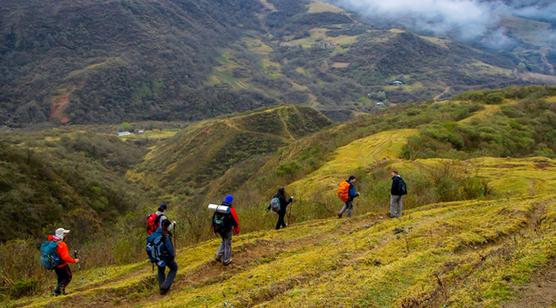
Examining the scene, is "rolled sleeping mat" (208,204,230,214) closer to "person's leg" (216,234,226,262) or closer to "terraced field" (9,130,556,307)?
"person's leg" (216,234,226,262)

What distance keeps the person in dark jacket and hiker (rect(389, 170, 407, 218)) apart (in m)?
8.30

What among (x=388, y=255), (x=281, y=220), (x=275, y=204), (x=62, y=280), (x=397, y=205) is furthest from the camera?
(x=281, y=220)

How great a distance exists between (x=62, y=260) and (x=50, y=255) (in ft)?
1.01

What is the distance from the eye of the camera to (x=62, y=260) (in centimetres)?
1116

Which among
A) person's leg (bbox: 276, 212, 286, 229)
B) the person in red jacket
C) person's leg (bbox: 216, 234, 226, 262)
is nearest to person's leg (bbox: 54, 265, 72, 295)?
the person in red jacket

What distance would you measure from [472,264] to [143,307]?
7.02 meters

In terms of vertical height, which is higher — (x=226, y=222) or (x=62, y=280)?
(x=226, y=222)

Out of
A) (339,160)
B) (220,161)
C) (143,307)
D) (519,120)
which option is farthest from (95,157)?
(143,307)

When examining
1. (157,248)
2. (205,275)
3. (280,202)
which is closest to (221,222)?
(205,275)

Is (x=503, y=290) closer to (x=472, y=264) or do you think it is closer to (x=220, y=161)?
(x=472, y=264)

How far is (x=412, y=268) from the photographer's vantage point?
9.78 m

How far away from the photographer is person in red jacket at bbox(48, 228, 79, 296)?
36.3ft

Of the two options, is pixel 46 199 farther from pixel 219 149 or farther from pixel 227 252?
pixel 219 149

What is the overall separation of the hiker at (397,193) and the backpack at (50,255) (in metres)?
10.6
